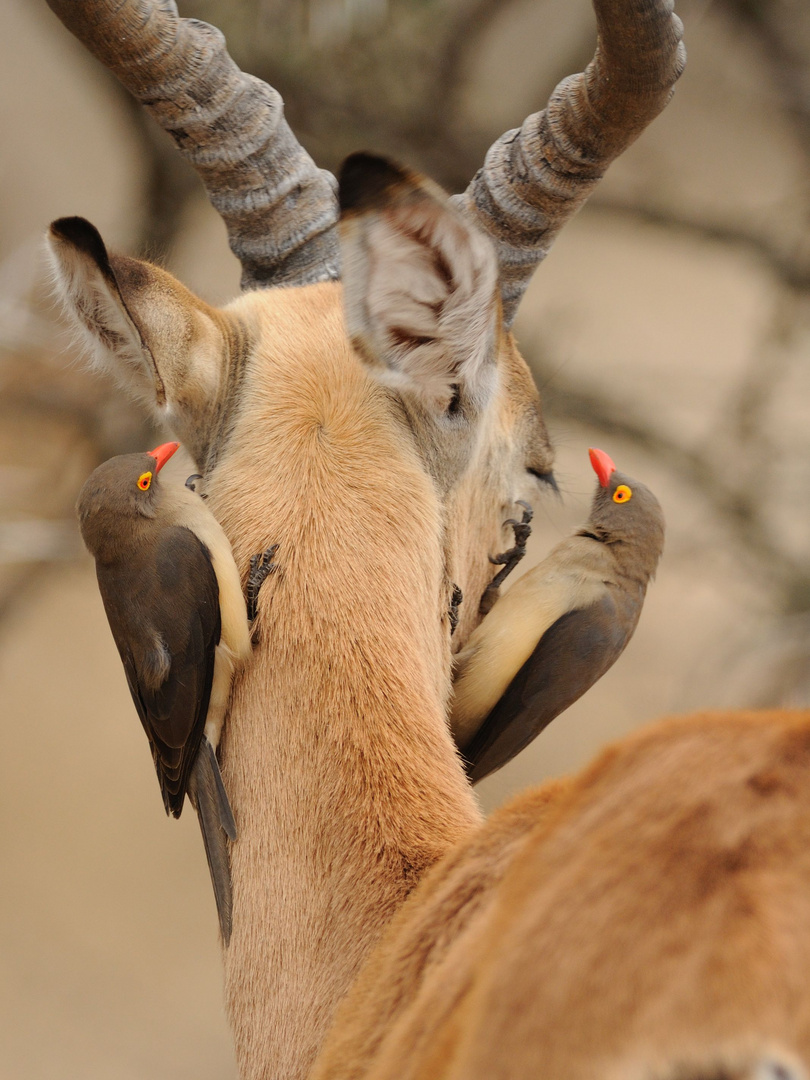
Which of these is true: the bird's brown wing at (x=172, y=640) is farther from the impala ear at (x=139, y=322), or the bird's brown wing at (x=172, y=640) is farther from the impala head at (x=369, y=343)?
the impala ear at (x=139, y=322)

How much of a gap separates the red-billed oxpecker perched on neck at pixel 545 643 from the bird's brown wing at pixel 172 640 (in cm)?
50

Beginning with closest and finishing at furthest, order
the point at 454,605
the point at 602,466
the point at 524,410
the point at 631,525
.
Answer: the point at 454,605
the point at 524,410
the point at 631,525
the point at 602,466

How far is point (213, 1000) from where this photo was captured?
17.7 ft

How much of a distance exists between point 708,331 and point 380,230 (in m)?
5.04

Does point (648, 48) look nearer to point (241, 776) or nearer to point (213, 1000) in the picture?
point (241, 776)

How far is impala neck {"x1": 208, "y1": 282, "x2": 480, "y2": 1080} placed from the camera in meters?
1.18

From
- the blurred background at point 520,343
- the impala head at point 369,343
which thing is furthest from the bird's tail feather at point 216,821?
the blurred background at point 520,343

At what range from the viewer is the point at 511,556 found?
1.70 meters

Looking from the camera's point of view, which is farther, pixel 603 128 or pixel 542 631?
pixel 542 631

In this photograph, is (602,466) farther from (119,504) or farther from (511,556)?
(119,504)

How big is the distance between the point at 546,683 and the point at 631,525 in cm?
50

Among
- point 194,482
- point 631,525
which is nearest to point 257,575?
point 194,482

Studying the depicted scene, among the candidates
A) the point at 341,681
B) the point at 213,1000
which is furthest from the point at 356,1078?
the point at 213,1000

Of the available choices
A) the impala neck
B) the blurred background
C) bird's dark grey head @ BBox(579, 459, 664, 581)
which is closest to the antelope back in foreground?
the impala neck
